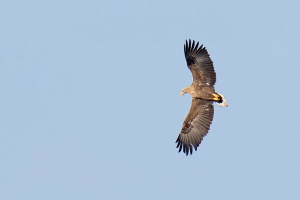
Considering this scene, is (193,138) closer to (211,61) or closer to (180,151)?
(180,151)

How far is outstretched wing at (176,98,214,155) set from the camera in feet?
119

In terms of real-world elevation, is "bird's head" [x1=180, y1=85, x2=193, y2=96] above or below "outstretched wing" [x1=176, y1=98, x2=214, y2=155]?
above

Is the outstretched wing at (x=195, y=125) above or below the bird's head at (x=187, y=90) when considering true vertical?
below

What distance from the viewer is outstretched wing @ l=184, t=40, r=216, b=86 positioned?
35.9m

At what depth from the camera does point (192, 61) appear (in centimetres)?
3597

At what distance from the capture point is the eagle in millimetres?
35906

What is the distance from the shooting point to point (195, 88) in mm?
36188

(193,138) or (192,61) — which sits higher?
(192,61)

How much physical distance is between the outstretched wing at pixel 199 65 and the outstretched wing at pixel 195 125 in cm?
94

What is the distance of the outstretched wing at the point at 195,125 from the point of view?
36.3 metres

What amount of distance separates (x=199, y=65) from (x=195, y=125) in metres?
2.23

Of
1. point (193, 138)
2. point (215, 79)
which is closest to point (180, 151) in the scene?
point (193, 138)

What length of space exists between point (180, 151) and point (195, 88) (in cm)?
234

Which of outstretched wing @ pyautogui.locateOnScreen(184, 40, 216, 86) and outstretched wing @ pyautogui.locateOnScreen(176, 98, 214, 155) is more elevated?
outstretched wing @ pyautogui.locateOnScreen(184, 40, 216, 86)
